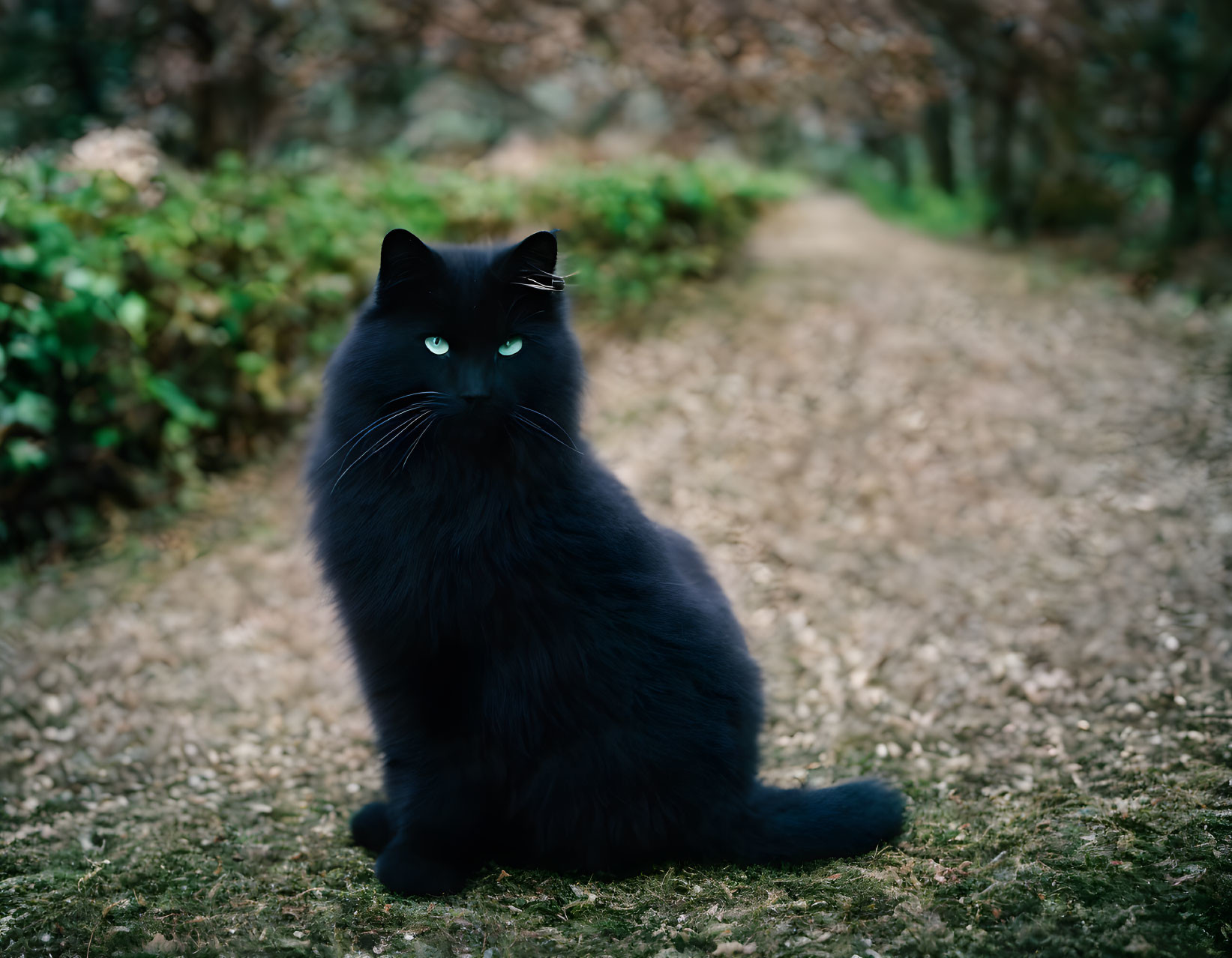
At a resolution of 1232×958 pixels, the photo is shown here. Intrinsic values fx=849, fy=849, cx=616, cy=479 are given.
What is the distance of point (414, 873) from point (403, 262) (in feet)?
5.10

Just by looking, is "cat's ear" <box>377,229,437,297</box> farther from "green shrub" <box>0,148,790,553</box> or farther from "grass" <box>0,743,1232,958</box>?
"green shrub" <box>0,148,790,553</box>

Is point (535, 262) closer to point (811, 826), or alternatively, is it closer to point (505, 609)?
point (505, 609)

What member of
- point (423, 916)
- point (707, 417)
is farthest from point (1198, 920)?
point (707, 417)

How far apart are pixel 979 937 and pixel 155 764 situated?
2.77 m

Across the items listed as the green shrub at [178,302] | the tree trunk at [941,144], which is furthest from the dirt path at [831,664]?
the tree trunk at [941,144]

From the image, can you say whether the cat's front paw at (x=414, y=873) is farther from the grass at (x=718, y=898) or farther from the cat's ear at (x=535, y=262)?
the cat's ear at (x=535, y=262)

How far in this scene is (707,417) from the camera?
531 cm

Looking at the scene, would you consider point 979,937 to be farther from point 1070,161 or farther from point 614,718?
point 1070,161

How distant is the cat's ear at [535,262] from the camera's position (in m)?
2.08

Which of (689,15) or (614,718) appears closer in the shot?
(614,718)

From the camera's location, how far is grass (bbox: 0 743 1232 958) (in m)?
1.97

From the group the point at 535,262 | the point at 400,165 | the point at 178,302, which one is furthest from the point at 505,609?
the point at 400,165

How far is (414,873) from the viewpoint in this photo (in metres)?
2.20

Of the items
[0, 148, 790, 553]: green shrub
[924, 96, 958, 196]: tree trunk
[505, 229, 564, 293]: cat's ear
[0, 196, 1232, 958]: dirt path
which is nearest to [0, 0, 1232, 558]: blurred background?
[0, 148, 790, 553]: green shrub
